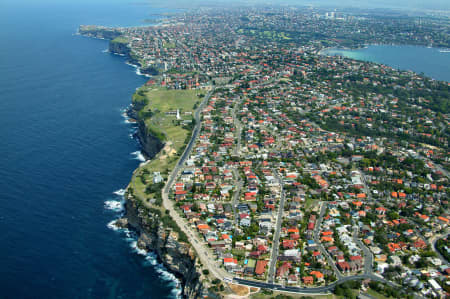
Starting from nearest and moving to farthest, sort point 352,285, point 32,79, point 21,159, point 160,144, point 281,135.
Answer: point 352,285
point 21,159
point 160,144
point 281,135
point 32,79

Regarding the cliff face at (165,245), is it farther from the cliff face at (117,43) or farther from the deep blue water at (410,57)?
the deep blue water at (410,57)

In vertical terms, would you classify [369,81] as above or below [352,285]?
above

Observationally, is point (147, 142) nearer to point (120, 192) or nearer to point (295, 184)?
point (120, 192)

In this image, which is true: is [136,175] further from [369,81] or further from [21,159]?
[369,81]

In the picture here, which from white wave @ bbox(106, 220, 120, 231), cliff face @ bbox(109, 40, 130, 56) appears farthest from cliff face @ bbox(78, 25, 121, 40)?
white wave @ bbox(106, 220, 120, 231)

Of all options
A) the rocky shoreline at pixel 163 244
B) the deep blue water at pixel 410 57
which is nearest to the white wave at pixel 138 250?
the rocky shoreline at pixel 163 244

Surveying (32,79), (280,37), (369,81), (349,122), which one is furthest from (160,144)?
(280,37)

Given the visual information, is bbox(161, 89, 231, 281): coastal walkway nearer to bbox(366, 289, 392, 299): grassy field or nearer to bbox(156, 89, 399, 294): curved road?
bbox(156, 89, 399, 294): curved road
